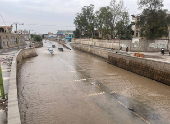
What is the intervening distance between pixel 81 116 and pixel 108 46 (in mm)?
Answer: 34145

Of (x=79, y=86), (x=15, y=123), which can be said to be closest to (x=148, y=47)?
(x=79, y=86)

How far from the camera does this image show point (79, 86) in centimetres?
1355

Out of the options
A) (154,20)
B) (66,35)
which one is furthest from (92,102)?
(66,35)

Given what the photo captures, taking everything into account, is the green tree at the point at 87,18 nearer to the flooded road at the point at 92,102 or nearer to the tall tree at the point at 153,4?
the tall tree at the point at 153,4

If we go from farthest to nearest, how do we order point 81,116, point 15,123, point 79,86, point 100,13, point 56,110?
point 100,13 < point 79,86 < point 56,110 < point 81,116 < point 15,123

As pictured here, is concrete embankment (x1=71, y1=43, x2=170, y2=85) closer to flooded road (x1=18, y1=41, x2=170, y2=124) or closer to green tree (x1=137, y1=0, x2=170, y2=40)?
flooded road (x1=18, y1=41, x2=170, y2=124)

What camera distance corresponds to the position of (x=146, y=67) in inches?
693

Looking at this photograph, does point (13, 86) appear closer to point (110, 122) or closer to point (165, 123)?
point (110, 122)


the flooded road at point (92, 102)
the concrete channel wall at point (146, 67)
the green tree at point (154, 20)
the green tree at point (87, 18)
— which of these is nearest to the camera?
the flooded road at point (92, 102)

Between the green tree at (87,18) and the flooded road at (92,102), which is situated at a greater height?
the green tree at (87,18)

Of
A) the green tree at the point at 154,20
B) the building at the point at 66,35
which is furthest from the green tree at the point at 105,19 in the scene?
the building at the point at 66,35

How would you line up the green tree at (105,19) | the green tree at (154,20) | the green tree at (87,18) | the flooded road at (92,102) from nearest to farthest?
the flooded road at (92,102) < the green tree at (154,20) < the green tree at (105,19) < the green tree at (87,18)

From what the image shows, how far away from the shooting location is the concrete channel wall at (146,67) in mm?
14867

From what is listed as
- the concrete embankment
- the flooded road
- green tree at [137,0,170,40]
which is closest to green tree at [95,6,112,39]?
green tree at [137,0,170,40]
